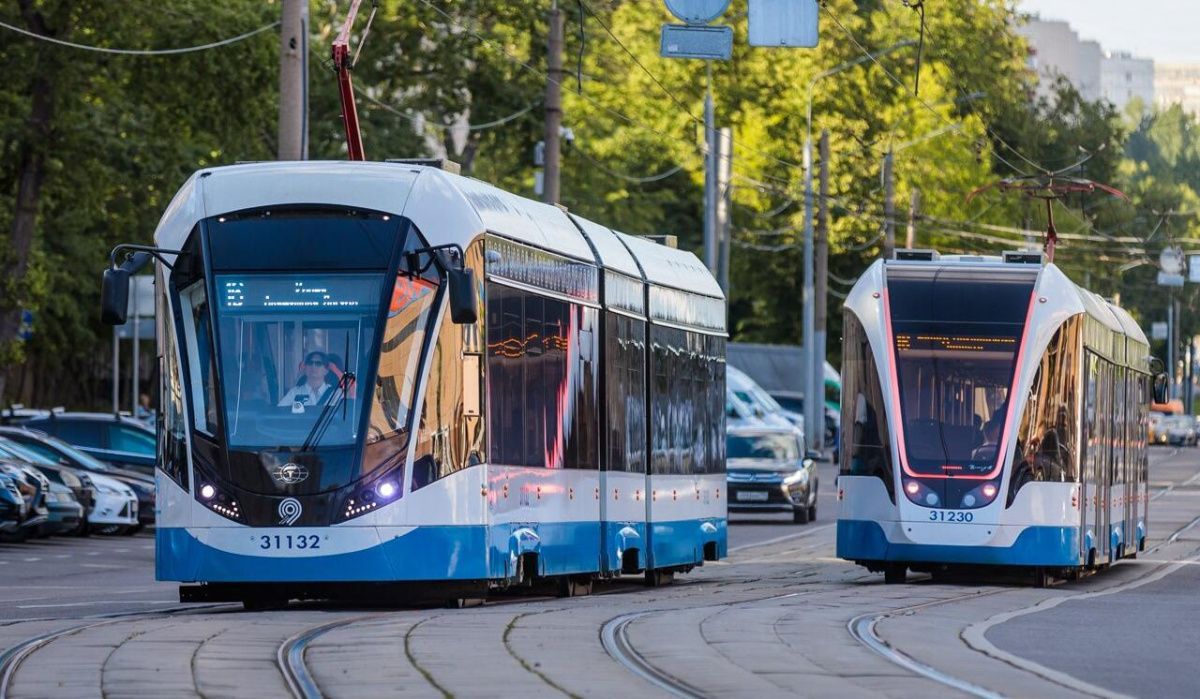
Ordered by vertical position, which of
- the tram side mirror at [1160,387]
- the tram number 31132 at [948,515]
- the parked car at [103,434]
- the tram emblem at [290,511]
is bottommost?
the tram number 31132 at [948,515]

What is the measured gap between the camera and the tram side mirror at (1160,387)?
109 feet

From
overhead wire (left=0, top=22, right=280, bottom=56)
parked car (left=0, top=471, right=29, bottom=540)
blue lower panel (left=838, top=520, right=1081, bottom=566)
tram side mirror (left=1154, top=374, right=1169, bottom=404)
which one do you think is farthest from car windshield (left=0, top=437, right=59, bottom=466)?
tram side mirror (left=1154, top=374, right=1169, bottom=404)

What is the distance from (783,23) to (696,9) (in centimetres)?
91

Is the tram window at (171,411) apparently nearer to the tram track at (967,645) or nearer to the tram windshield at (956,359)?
the tram track at (967,645)

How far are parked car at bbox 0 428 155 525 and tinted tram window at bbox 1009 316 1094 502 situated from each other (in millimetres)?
15355

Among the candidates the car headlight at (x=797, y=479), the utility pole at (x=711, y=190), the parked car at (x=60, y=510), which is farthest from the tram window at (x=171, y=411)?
the utility pole at (x=711, y=190)

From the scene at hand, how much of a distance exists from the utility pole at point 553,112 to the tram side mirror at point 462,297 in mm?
20784

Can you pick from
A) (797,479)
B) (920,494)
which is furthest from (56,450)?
(920,494)

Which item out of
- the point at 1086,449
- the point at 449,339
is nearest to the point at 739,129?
the point at 1086,449

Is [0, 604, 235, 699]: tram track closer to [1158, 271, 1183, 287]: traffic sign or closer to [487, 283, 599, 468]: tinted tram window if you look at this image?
[487, 283, 599, 468]: tinted tram window

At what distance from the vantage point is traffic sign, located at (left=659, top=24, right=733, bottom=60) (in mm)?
25547

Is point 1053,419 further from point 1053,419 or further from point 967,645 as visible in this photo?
point 967,645

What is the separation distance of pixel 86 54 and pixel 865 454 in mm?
24411

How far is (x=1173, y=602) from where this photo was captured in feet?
71.1
